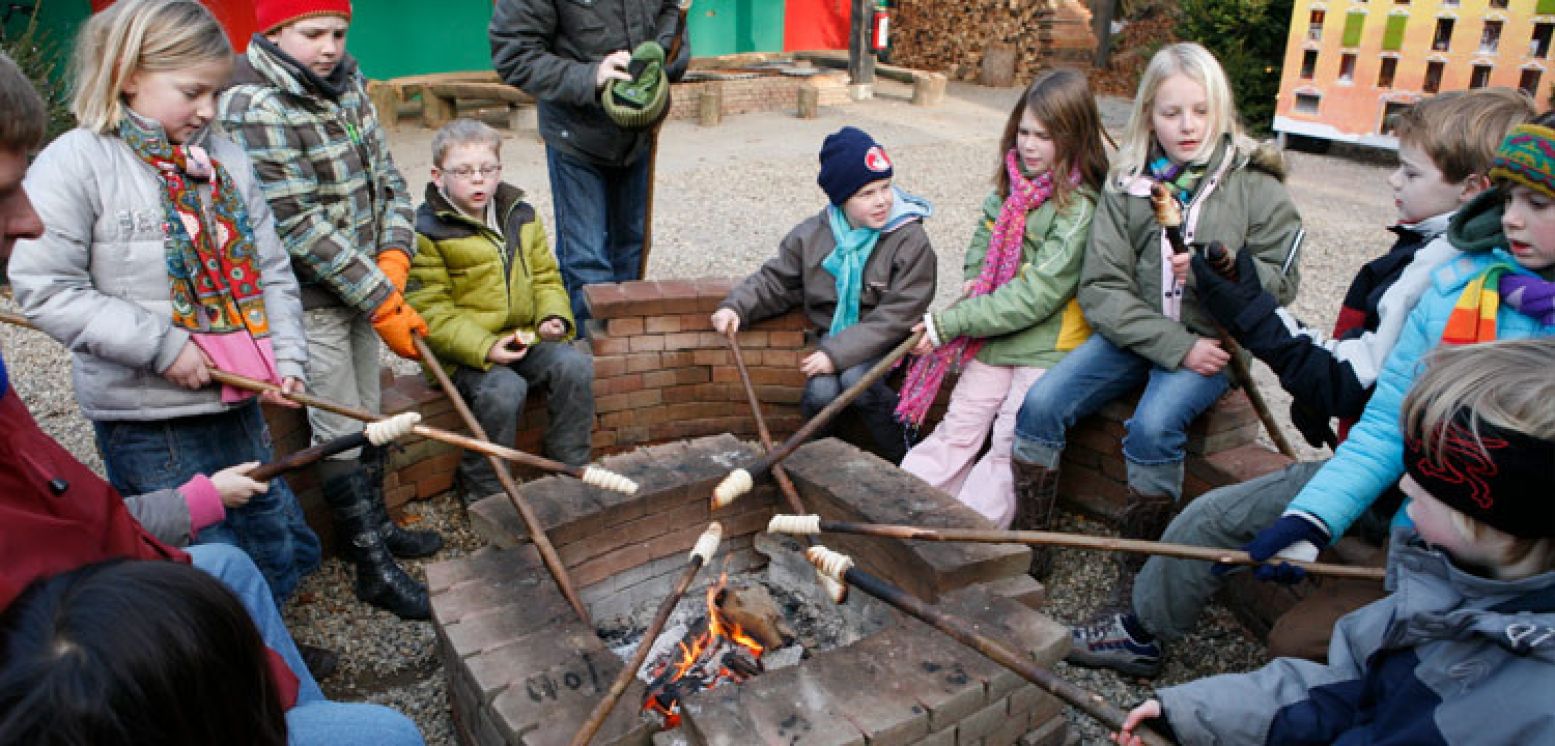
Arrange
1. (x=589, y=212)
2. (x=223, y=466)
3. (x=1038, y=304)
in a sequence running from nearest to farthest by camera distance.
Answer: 1. (x=223, y=466)
2. (x=1038, y=304)
3. (x=589, y=212)

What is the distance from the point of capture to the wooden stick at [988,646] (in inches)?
81.0

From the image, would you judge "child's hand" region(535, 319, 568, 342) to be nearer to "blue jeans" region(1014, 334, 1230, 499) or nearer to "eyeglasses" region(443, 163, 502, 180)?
"eyeglasses" region(443, 163, 502, 180)

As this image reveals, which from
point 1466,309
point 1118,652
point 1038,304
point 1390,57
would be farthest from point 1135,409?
point 1390,57

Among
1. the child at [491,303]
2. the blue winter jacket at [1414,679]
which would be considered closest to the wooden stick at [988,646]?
the blue winter jacket at [1414,679]

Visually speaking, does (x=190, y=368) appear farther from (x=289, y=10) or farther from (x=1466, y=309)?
(x=1466, y=309)

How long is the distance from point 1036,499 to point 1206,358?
2.44ft

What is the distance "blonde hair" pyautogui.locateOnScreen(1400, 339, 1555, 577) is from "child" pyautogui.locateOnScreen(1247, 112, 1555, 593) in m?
0.68

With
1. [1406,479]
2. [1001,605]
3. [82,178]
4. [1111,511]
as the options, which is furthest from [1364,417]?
[82,178]

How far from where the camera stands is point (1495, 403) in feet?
5.80

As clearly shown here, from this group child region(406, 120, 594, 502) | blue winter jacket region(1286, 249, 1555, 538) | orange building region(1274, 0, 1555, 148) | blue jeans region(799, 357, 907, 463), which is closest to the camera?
blue winter jacket region(1286, 249, 1555, 538)

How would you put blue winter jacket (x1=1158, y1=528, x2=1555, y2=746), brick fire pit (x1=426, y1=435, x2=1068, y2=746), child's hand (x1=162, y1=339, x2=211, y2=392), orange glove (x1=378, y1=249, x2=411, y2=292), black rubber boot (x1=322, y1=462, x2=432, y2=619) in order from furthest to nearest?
orange glove (x1=378, y1=249, x2=411, y2=292)
black rubber boot (x1=322, y1=462, x2=432, y2=619)
child's hand (x1=162, y1=339, x2=211, y2=392)
brick fire pit (x1=426, y1=435, x2=1068, y2=746)
blue winter jacket (x1=1158, y1=528, x2=1555, y2=746)

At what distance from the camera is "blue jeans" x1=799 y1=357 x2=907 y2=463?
13.3ft

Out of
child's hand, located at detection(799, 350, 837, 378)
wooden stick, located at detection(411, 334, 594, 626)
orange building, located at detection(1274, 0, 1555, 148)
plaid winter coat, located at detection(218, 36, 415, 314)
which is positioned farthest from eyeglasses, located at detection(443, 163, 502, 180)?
orange building, located at detection(1274, 0, 1555, 148)

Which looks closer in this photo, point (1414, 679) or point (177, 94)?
→ point (1414, 679)
